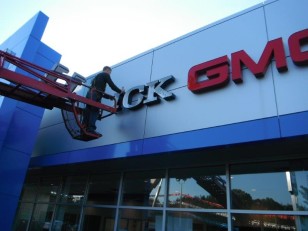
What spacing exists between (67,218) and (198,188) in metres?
5.06

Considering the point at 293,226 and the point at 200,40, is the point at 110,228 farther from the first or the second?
the point at 200,40

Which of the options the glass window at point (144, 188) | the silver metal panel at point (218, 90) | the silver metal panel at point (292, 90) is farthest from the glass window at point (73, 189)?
the silver metal panel at point (292, 90)

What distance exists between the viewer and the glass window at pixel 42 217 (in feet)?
35.5

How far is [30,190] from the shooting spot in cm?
1280

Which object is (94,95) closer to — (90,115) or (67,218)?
(90,115)

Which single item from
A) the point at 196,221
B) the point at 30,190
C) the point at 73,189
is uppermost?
the point at 30,190

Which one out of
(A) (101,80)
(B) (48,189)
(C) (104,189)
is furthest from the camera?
(B) (48,189)

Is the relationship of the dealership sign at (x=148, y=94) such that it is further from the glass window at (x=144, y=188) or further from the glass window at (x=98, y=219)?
the glass window at (x=98, y=219)

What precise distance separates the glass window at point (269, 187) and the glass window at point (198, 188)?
0.34 metres

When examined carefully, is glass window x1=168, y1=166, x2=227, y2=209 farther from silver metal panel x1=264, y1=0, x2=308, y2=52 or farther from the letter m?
silver metal panel x1=264, y1=0, x2=308, y2=52

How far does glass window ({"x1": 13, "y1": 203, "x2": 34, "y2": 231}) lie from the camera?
38.6 ft

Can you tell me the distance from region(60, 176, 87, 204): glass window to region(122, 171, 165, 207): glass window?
1.97 meters

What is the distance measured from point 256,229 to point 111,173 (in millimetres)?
4923

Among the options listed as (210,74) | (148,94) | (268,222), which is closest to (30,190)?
(148,94)
